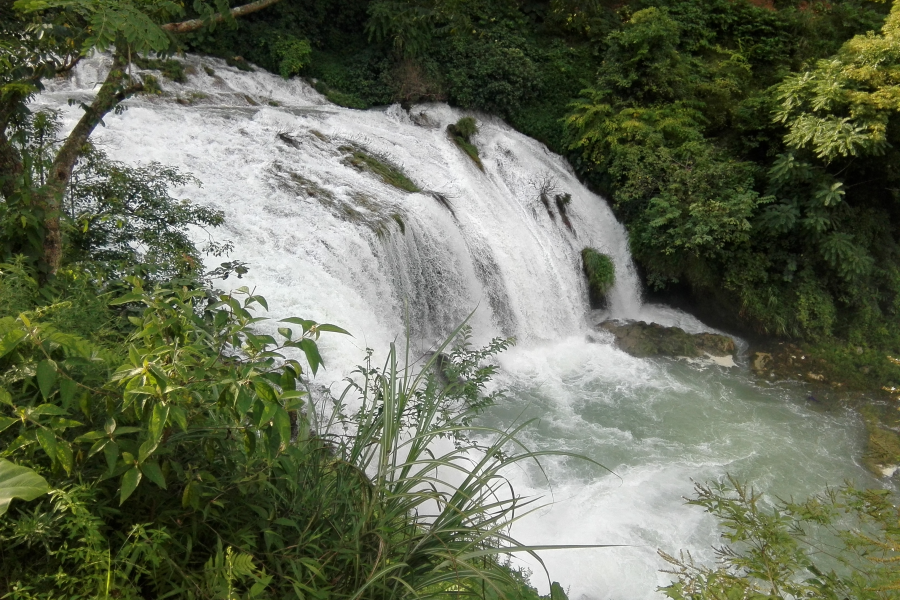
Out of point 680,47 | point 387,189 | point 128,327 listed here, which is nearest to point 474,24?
point 680,47

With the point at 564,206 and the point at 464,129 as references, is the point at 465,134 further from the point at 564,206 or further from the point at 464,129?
the point at 564,206

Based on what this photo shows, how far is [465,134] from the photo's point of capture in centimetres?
1177

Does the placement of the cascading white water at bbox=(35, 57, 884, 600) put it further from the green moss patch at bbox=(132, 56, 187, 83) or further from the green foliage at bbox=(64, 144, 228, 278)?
the green foliage at bbox=(64, 144, 228, 278)

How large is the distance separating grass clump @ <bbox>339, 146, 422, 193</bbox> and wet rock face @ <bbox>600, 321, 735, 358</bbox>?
4.20 meters

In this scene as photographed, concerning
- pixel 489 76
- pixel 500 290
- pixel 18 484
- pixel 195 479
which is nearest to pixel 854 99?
pixel 500 290

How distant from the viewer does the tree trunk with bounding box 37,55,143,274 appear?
3.37 metres

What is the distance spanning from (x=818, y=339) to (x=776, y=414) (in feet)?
7.63

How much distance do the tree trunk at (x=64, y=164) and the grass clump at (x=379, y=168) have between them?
5474 mm

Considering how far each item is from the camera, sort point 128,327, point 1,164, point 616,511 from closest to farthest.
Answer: point 128,327 < point 1,164 < point 616,511

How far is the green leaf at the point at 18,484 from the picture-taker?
1352 millimetres

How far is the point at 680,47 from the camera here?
46.0 feet

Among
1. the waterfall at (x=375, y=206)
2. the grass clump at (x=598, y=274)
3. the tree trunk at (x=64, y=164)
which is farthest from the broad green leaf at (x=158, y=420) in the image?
the grass clump at (x=598, y=274)

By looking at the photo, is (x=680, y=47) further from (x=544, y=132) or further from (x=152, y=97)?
(x=152, y=97)

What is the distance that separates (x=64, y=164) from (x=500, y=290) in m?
6.54
